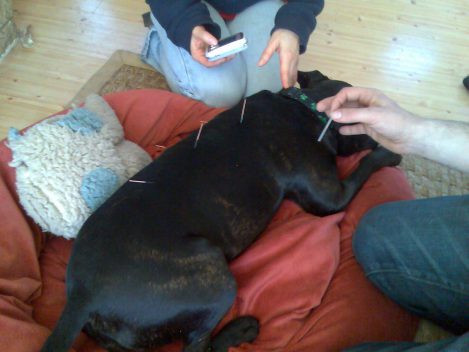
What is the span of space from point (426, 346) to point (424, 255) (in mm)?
304

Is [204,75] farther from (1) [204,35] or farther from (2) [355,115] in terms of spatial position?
(2) [355,115]

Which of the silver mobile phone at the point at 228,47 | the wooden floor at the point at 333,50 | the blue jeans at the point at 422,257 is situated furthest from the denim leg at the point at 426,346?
the wooden floor at the point at 333,50

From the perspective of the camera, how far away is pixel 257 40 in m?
1.87

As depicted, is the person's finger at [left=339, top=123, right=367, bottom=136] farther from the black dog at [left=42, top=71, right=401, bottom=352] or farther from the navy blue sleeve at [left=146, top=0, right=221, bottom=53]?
the navy blue sleeve at [left=146, top=0, right=221, bottom=53]

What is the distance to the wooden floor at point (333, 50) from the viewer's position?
2.15 metres

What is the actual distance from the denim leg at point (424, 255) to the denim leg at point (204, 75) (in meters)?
0.86

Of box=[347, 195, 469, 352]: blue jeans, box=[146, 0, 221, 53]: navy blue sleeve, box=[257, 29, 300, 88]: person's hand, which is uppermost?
box=[146, 0, 221, 53]: navy blue sleeve

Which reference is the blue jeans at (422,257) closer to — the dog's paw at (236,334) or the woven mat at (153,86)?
the dog's paw at (236,334)

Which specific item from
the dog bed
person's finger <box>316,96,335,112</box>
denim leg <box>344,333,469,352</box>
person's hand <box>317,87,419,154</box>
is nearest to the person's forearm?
person's hand <box>317,87,419,154</box>

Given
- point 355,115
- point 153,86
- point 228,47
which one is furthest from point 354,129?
point 153,86

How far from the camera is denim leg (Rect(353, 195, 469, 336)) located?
108 cm

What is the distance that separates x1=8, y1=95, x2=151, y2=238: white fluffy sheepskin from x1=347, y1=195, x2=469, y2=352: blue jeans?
2.77ft

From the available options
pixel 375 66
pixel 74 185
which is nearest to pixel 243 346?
pixel 74 185

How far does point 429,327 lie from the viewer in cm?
132
